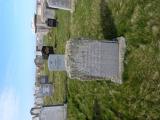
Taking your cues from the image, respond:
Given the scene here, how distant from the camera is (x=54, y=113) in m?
14.9

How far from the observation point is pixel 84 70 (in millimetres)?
10219

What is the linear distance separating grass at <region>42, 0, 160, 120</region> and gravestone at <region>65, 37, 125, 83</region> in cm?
36

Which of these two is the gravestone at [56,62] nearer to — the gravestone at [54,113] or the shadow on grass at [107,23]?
the gravestone at [54,113]

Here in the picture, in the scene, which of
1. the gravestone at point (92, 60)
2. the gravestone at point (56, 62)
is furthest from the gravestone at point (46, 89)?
the gravestone at point (92, 60)

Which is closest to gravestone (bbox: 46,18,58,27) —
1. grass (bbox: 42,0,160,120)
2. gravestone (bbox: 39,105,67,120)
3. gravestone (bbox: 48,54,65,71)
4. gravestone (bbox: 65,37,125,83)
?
gravestone (bbox: 48,54,65,71)

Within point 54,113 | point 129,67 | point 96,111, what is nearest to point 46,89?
point 54,113

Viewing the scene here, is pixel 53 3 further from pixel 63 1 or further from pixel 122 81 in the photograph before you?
pixel 122 81

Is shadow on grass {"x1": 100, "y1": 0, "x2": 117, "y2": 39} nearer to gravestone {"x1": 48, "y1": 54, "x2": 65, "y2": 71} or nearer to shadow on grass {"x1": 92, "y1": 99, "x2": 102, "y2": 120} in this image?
shadow on grass {"x1": 92, "y1": 99, "x2": 102, "y2": 120}

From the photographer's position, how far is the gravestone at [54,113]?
14586 millimetres

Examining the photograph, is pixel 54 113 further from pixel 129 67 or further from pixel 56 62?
pixel 129 67

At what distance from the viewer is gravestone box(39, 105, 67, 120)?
14586 millimetres

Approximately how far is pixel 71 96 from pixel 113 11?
4963 mm

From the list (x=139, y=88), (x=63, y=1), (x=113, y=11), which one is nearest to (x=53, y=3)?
(x=63, y=1)

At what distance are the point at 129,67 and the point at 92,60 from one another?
1.14 metres
